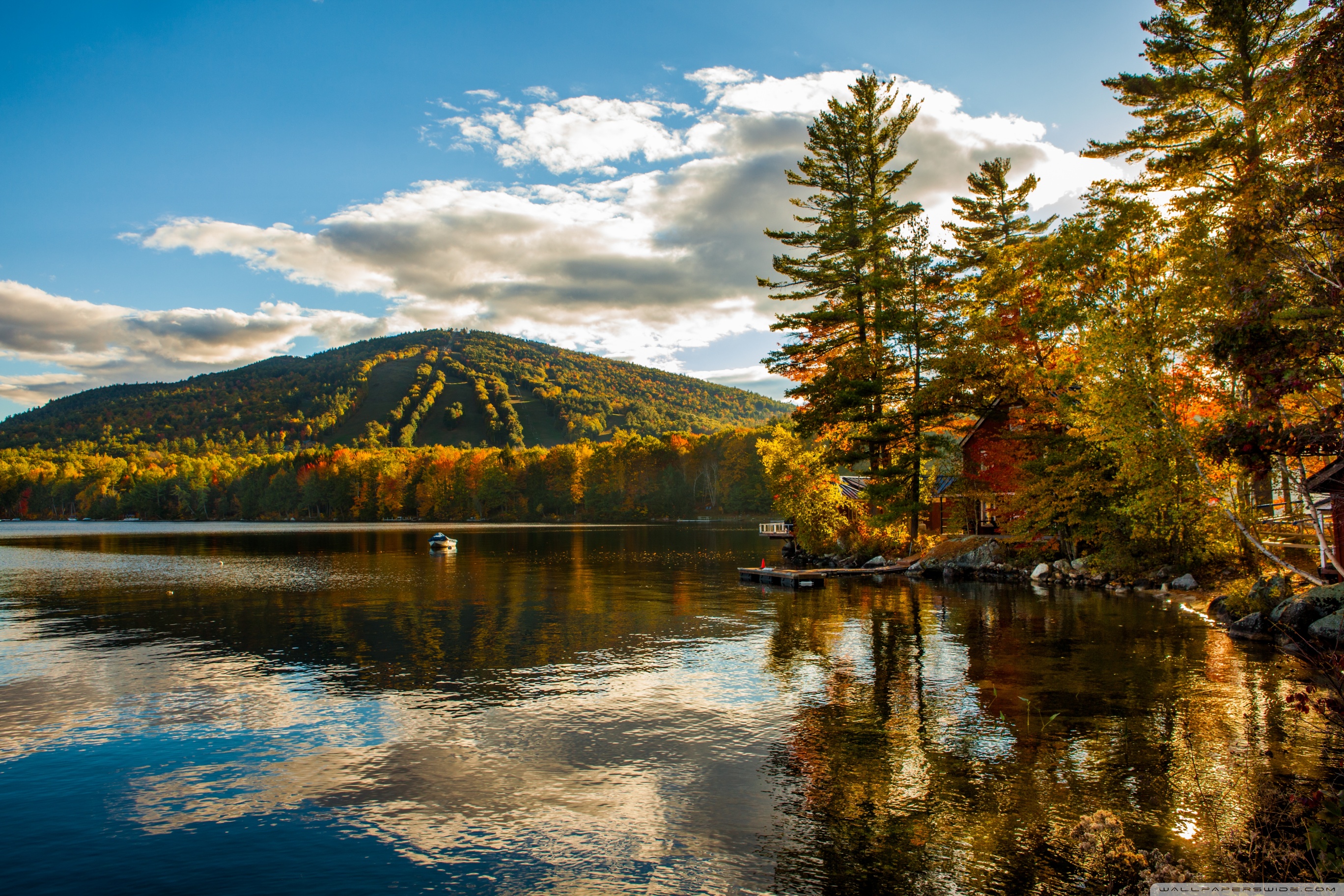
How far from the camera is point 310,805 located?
1052 centimetres

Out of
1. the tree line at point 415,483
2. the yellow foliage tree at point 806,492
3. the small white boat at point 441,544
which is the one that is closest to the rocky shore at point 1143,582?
the yellow foliage tree at point 806,492

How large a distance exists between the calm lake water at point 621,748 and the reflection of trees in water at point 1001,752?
0.19ft

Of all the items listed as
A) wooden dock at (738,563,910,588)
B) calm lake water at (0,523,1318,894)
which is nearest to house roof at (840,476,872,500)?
wooden dock at (738,563,910,588)

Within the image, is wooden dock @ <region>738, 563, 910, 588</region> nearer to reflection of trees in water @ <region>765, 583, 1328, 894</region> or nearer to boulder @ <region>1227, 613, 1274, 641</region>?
reflection of trees in water @ <region>765, 583, 1328, 894</region>

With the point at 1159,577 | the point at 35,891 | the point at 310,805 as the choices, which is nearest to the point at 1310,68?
the point at 310,805

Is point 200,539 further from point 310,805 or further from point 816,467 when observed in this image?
point 310,805

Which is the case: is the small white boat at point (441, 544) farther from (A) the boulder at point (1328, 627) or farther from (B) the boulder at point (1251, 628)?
(A) the boulder at point (1328, 627)

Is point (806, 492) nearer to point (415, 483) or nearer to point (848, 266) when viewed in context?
point (848, 266)

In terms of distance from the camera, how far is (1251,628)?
21578mm

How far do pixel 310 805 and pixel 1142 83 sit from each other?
32.0 metres

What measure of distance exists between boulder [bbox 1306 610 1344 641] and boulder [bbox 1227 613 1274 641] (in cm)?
189

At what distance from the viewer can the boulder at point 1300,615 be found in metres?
19.5

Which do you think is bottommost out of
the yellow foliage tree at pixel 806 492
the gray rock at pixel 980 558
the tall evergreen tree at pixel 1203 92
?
the gray rock at pixel 980 558

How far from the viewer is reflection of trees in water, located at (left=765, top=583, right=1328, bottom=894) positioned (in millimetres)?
8680
